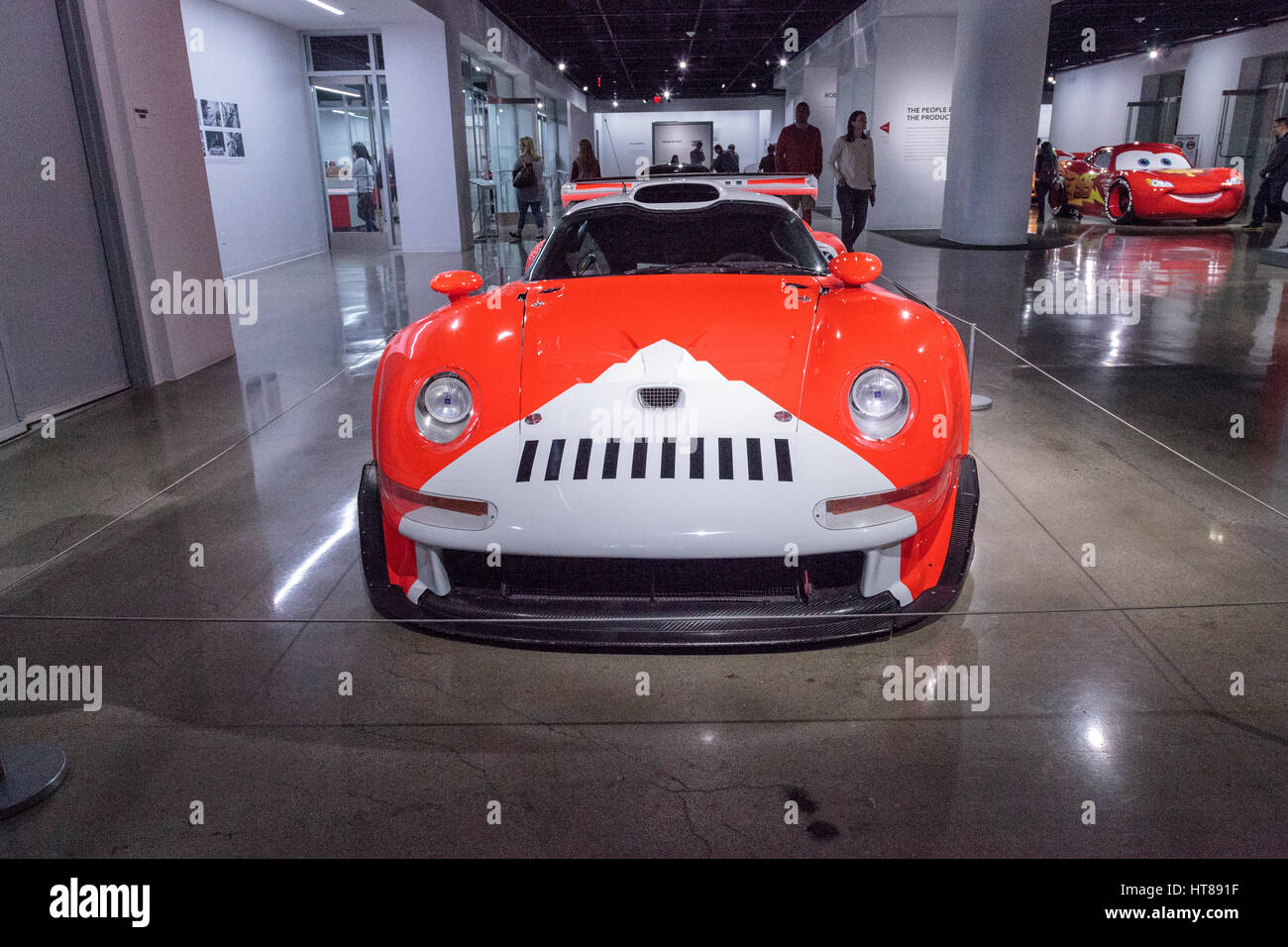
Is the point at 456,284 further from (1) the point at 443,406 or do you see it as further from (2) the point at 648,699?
(2) the point at 648,699

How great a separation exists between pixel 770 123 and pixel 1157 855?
114ft

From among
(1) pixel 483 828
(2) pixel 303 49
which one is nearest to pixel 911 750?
(1) pixel 483 828

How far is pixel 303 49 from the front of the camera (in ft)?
43.6

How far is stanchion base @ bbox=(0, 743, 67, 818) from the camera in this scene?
1.71 m

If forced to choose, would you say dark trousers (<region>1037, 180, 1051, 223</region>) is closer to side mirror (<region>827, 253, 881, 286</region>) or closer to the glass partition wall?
the glass partition wall

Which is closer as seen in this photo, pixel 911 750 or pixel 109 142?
pixel 911 750

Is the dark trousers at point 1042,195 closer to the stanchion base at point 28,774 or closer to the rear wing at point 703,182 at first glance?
the rear wing at point 703,182

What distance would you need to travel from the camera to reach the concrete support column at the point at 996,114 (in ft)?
38.2

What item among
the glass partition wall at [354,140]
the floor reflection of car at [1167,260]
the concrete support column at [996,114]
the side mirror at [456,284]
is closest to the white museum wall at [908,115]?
the concrete support column at [996,114]

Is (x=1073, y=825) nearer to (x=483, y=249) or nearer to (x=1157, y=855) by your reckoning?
(x=1157, y=855)

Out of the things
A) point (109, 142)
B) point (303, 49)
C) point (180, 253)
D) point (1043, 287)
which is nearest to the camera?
point (109, 142)

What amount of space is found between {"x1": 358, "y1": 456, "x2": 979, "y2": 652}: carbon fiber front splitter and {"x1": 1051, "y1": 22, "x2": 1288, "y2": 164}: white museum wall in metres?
22.8

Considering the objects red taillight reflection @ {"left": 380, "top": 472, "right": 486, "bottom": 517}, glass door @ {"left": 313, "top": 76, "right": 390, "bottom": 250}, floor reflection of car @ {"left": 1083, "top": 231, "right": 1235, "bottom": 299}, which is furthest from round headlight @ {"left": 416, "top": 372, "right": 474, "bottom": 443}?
glass door @ {"left": 313, "top": 76, "right": 390, "bottom": 250}

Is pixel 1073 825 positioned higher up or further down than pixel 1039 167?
further down
